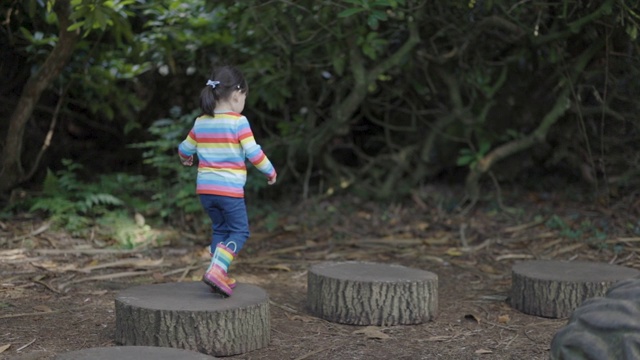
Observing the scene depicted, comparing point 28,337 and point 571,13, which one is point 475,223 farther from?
point 28,337

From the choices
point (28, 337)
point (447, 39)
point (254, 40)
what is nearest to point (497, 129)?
point (447, 39)

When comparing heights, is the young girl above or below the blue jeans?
above

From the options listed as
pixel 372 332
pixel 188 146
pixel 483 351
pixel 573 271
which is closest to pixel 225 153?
pixel 188 146

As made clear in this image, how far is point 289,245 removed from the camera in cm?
719

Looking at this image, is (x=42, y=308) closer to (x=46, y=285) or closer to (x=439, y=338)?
(x=46, y=285)

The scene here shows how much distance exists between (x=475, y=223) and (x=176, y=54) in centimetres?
340

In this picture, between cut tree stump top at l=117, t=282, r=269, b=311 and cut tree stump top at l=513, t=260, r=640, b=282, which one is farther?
cut tree stump top at l=513, t=260, r=640, b=282

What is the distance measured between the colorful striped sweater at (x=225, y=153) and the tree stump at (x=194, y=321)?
0.60m

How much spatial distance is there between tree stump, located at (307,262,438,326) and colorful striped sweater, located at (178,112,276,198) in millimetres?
968

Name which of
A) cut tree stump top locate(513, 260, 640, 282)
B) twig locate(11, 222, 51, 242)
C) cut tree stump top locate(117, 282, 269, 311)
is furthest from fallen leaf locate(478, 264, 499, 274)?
twig locate(11, 222, 51, 242)

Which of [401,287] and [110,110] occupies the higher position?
[110,110]

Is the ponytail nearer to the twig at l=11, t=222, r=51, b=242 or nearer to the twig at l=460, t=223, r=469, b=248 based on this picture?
the twig at l=11, t=222, r=51, b=242

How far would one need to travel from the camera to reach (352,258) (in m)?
6.77

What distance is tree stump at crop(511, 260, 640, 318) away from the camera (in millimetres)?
5199
